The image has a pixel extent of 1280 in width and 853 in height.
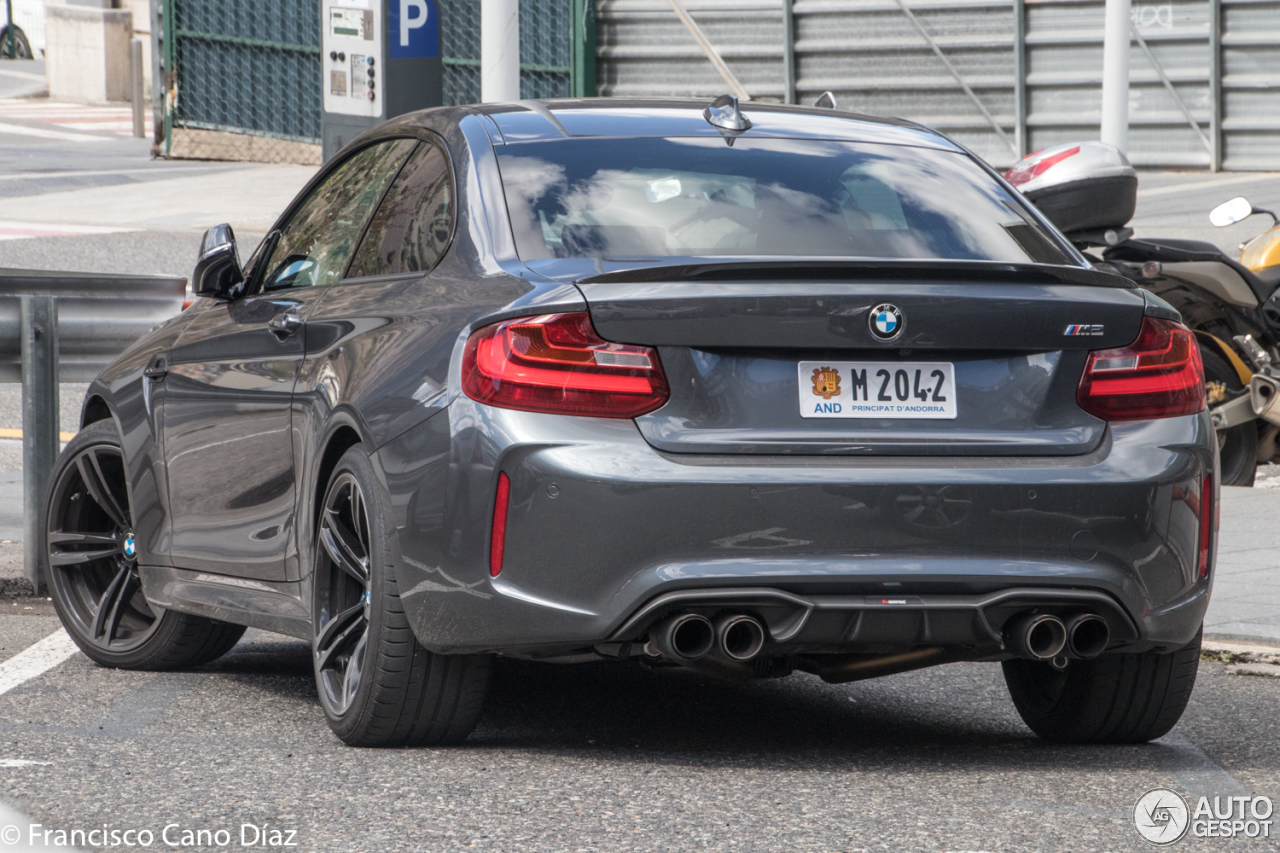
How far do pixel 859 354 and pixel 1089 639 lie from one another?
2.70 ft

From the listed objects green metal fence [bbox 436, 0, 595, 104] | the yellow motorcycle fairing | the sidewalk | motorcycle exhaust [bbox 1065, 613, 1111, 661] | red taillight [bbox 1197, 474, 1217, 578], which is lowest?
the sidewalk

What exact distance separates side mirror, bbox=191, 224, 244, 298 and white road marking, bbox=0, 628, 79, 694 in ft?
3.96

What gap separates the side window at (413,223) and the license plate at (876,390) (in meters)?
1.04

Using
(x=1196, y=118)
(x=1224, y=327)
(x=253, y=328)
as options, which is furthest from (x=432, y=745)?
(x=1196, y=118)

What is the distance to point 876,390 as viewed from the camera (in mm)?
4262

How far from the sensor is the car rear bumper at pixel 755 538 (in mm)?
4133

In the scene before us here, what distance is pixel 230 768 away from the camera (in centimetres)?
449

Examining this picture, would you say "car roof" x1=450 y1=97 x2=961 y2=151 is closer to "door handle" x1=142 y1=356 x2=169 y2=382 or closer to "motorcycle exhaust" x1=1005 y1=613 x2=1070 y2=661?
"door handle" x1=142 y1=356 x2=169 y2=382

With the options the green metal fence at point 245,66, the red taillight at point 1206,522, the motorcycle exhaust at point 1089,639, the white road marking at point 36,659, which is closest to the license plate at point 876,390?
the motorcycle exhaust at point 1089,639

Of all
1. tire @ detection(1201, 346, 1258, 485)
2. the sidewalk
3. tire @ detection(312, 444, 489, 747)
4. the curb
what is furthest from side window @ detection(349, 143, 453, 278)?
tire @ detection(1201, 346, 1258, 485)

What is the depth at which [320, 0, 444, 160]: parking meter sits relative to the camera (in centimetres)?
1057

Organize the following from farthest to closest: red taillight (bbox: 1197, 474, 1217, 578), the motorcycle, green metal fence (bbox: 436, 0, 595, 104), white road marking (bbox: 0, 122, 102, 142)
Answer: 1. white road marking (bbox: 0, 122, 102, 142)
2. green metal fence (bbox: 436, 0, 595, 104)
3. the motorcycle
4. red taillight (bbox: 1197, 474, 1217, 578)

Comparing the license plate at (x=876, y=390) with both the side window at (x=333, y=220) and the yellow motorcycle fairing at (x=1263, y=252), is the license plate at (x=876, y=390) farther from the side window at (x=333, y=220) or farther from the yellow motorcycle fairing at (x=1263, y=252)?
the yellow motorcycle fairing at (x=1263, y=252)

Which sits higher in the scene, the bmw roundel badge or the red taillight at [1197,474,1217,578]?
the bmw roundel badge
